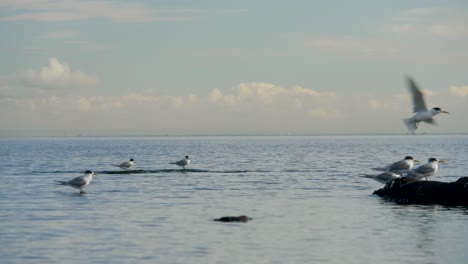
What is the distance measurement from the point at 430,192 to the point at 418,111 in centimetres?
433

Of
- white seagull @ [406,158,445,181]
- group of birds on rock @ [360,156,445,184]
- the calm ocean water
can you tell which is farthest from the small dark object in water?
white seagull @ [406,158,445,181]

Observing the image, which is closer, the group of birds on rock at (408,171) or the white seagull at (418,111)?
the white seagull at (418,111)

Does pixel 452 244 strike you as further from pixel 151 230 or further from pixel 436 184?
pixel 436 184

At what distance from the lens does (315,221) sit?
2686cm

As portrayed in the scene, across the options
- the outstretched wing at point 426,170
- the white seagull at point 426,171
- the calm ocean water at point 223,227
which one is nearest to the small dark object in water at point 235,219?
the calm ocean water at point 223,227

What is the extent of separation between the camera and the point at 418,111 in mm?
30078

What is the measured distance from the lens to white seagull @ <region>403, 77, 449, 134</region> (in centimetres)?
2956

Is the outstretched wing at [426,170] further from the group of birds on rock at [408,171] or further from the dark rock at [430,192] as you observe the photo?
the dark rock at [430,192]

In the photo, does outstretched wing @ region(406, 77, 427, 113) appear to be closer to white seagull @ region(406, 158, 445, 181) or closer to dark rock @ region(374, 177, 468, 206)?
dark rock @ region(374, 177, 468, 206)

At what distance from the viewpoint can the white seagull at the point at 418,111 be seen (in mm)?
29562

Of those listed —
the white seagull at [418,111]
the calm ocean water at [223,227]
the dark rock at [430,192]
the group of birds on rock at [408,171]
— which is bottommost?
the calm ocean water at [223,227]

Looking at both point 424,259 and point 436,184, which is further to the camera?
point 436,184

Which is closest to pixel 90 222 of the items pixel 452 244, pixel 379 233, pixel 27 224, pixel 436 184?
pixel 27 224

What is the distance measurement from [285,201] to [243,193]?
211 inches
